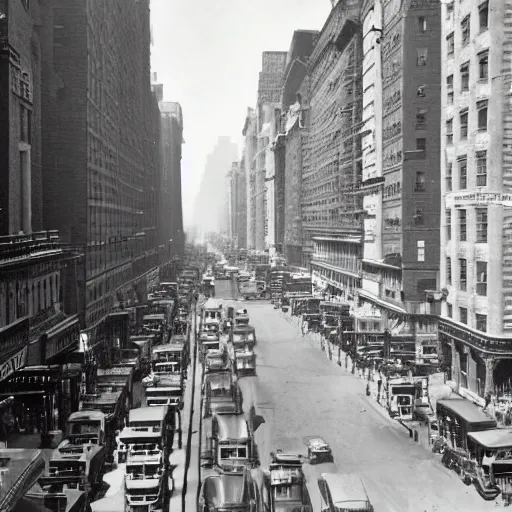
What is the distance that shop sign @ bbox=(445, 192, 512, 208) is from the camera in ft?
141

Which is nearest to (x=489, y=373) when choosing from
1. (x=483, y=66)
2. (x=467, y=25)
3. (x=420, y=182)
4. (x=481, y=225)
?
(x=481, y=225)

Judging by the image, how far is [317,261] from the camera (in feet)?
407

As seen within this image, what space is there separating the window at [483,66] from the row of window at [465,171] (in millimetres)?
4661

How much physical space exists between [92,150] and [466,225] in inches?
1311

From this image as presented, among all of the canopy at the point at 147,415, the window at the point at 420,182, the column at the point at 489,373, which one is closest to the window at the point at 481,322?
the column at the point at 489,373

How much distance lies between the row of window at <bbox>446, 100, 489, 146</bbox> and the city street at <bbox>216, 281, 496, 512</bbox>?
18.6 m

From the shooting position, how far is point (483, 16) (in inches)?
1772

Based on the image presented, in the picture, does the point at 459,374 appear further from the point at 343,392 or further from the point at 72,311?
the point at 72,311

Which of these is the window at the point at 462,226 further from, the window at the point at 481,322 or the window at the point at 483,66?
the window at the point at 483,66

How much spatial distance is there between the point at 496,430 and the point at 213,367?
2316 centimetres

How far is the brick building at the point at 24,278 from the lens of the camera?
33.0 meters

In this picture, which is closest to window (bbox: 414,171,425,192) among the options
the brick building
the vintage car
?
the brick building

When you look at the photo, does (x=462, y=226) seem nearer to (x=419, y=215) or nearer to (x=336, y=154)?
(x=419, y=215)

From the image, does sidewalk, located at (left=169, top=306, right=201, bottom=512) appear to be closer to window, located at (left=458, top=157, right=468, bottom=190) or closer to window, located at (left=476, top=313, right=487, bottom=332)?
window, located at (left=476, top=313, right=487, bottom=332)
